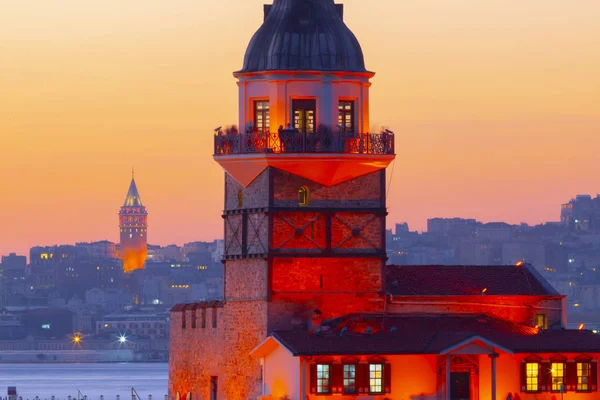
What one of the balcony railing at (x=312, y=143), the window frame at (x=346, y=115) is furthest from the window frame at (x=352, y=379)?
the window frame at (x=346, y=115)

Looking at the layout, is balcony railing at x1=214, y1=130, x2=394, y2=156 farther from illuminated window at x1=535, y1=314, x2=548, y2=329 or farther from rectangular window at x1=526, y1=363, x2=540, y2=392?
rectangular window at x1=526, y1=363, x2=540, y2=392

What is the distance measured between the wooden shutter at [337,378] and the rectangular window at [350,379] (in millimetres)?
121

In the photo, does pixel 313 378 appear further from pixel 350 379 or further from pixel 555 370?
pixel 555 370

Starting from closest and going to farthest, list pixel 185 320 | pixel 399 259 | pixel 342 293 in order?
pixel 342 293 → pixel 185 320 → pixel 399 259

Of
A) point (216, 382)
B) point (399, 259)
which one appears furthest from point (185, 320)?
point (399, 259)

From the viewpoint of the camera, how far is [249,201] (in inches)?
3066

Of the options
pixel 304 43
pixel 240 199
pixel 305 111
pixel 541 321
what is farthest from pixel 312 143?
pixel 541 321

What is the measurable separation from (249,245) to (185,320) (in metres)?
6.56

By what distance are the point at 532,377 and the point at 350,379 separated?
231 inches

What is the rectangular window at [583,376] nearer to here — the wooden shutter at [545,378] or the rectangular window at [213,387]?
the wooden shutter at [545,378]

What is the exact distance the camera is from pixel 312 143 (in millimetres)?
76250

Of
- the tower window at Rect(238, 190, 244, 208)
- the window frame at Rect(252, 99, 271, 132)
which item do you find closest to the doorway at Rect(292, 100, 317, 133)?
the window frame at Rect(252, 99, 271, 132)

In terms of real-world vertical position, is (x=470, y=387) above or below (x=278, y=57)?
below

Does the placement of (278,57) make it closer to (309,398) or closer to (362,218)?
(362,218)
